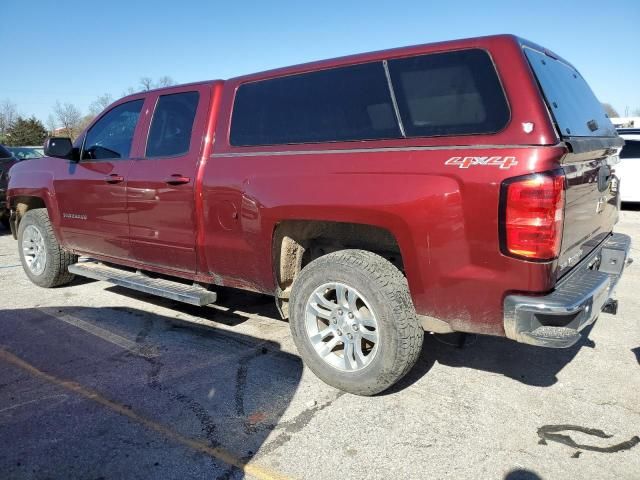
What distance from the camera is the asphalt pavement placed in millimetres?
2551

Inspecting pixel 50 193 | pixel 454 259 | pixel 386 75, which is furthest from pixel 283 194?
pixel 50 193

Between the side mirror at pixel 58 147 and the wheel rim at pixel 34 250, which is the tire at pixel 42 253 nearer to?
the wheel rim at pixel 34 250

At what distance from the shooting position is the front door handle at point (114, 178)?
179 inches

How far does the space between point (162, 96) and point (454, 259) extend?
304 centimetres

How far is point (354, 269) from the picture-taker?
10.2 ft

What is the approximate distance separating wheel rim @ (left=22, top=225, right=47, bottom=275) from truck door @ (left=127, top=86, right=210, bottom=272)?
6.14 feet

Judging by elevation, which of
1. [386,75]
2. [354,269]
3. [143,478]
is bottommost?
[143,478]

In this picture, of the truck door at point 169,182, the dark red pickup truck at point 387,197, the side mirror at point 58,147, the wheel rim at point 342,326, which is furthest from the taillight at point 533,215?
the side mirror at point 58,147

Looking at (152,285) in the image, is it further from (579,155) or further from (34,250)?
(579,155)

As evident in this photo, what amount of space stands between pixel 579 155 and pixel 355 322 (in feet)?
5.21

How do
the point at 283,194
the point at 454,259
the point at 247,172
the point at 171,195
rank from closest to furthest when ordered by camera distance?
the point at 454,259 < the point at 283,194 < the point at 247,172 < the point at 171,195

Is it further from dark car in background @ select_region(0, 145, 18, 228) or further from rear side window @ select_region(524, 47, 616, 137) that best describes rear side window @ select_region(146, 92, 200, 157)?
dark car in background @ select_region(0, 145, 18, 228)

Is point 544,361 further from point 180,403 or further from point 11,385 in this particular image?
point 11,385

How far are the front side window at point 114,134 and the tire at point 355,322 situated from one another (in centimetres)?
237
